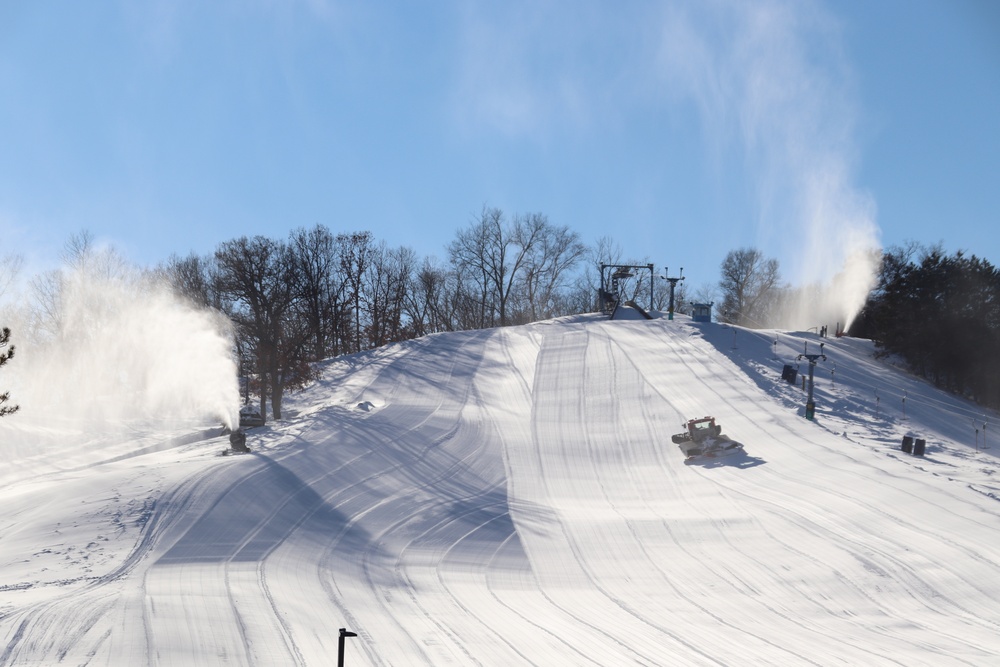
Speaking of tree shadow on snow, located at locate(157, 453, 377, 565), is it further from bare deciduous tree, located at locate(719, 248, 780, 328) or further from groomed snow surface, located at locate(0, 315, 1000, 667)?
bare deciduous tree, located at locate(719, 248, 780, 328)

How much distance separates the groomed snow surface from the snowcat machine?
2.28ft

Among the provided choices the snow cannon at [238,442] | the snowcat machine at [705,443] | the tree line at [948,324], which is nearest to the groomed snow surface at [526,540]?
the snowcat machine at [705,443]

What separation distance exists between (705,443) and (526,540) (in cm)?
904

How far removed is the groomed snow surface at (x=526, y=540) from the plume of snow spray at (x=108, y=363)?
413cm

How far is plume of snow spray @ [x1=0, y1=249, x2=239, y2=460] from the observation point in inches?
1366

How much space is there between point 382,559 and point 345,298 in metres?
46.3

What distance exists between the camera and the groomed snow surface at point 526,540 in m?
13.0

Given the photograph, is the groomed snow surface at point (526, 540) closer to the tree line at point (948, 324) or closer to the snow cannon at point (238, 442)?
the snow cannon at point (238, 442)

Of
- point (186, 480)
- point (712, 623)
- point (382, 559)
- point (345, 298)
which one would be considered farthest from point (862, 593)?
point (345, 298)

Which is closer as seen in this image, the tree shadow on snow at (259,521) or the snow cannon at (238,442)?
the tree shadow on snow at (259,521)

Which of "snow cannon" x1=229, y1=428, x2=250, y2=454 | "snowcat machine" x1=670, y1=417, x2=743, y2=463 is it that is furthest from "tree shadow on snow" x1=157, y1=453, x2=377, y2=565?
"snowcat machine" x1=670, y1=417, x2=743, y2=463

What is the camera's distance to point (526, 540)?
20.1 meters

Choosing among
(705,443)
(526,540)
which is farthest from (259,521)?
(705,443)

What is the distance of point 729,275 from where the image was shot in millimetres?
88938
